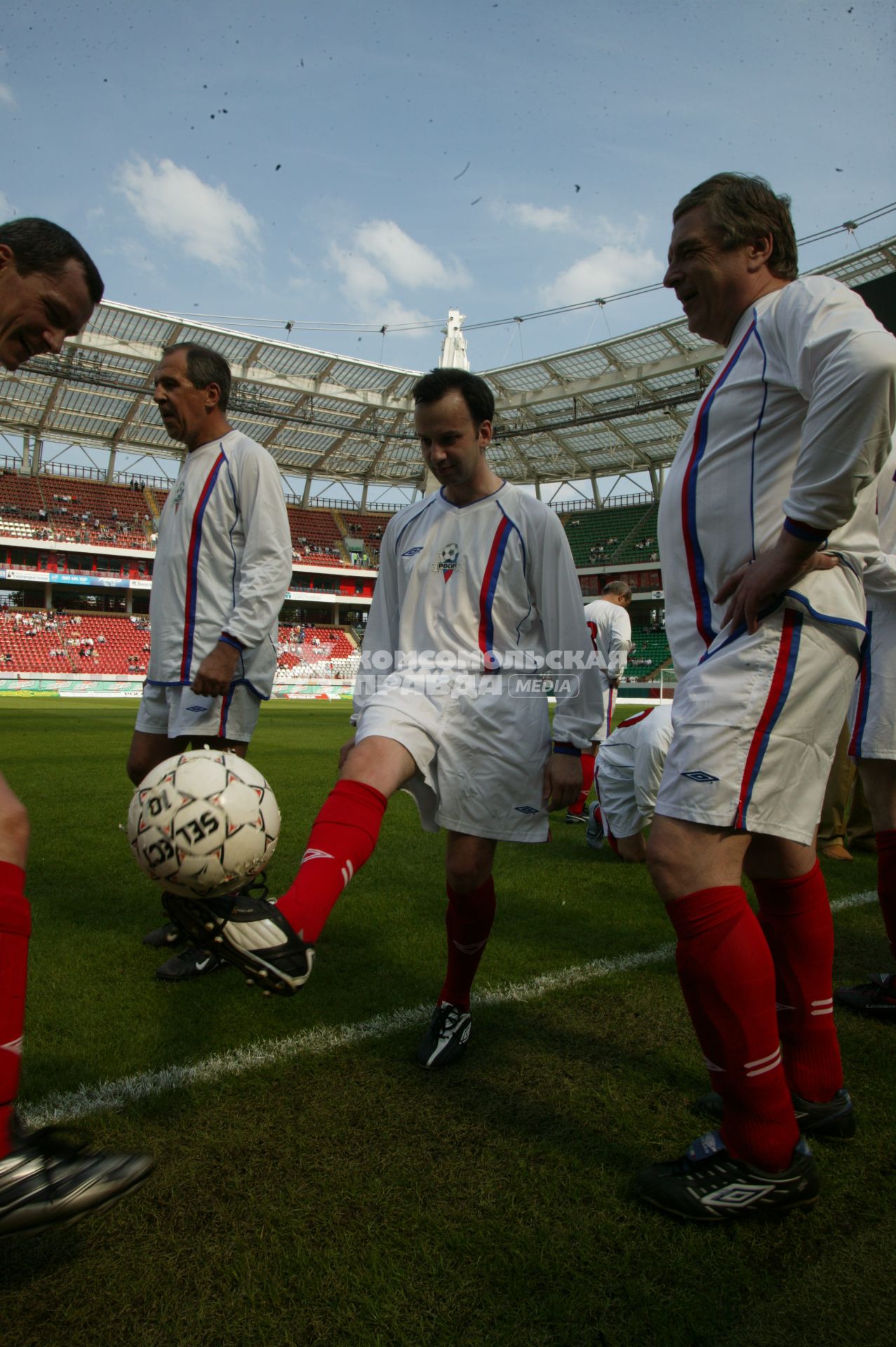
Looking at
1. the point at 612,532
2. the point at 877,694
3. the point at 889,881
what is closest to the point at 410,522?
the point at 877,694

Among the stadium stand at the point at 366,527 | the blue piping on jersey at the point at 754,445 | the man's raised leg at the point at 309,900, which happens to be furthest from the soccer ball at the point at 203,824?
the stadium stand at the point at 366,527

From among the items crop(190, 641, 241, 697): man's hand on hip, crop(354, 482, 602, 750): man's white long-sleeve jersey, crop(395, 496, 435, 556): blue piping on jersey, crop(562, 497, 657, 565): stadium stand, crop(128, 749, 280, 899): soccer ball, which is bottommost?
crop(128, 749, 280, 899): soccer ball

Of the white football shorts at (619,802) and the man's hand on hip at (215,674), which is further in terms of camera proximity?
the white football shorts at (619,802)

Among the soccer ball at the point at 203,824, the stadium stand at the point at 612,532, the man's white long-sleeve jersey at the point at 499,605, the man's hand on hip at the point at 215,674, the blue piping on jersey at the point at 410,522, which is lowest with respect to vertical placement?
the soccer ball at the point at 203,824

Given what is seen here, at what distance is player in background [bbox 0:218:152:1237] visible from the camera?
1404 mm

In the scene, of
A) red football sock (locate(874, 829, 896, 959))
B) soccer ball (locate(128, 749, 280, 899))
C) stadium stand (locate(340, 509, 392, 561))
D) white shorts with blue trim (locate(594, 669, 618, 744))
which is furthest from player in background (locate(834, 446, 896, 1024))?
stadium stand (locate(340, 509, 392, 561))

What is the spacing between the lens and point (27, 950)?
1.60 m

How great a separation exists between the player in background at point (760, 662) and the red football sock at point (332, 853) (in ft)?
2.29

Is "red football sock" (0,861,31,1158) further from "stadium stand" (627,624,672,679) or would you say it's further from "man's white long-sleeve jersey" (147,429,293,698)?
"stadium stand" (627,624,672,679)

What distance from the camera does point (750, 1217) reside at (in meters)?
1.82

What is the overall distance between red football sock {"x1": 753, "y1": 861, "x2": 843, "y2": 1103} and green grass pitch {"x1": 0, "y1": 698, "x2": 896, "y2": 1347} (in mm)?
172

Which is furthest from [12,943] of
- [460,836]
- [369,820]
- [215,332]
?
[215,332]

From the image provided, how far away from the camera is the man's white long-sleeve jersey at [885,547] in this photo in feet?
10.1

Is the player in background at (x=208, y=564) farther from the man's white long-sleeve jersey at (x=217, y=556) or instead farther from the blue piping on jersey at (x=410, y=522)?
the blue piping on jersey at (x=410, y=522)
